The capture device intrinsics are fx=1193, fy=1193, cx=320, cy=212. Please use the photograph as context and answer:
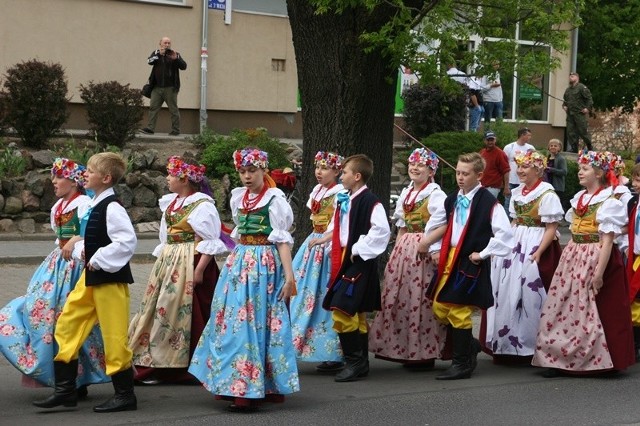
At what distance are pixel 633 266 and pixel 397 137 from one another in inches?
545

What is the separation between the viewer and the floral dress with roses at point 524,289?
995 cm

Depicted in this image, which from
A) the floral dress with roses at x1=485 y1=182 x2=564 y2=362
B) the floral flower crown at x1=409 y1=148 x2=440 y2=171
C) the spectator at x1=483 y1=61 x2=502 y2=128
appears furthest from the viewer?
the spectator at x1=483 y1=61 x2=502 y2=128

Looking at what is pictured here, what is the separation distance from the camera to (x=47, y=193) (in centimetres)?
1658

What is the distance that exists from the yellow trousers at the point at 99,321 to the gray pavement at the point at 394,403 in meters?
0.39

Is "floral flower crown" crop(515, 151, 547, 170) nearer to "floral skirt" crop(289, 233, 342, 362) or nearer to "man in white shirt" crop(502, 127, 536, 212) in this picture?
"floral skirt" crop(289, 233, 342, 362)

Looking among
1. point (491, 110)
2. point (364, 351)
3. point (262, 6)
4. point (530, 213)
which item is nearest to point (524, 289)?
point (530, 213)

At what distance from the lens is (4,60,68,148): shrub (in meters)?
17.2

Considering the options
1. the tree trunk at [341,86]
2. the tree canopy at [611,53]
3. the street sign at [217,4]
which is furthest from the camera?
the tree canopy at [611,53]

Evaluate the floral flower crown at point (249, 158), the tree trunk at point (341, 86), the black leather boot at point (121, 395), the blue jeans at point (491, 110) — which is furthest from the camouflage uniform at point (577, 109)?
the black leather boot at point (121, 395)

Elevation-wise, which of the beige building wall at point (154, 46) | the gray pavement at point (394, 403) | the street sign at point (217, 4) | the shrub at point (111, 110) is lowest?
the gray pavement at point (394, 403)

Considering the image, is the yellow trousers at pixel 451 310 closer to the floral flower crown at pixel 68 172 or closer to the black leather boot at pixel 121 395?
the black leather boot at pixel 121 395

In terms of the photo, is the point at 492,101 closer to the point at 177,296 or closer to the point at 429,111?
the point at 429,111

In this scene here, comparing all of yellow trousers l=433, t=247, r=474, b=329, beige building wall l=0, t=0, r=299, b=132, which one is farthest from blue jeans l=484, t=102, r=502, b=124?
yellow trousers l=433, t=247, r=474, b=329

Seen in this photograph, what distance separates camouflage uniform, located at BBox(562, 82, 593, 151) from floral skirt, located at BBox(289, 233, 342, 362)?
1623 centimetres
